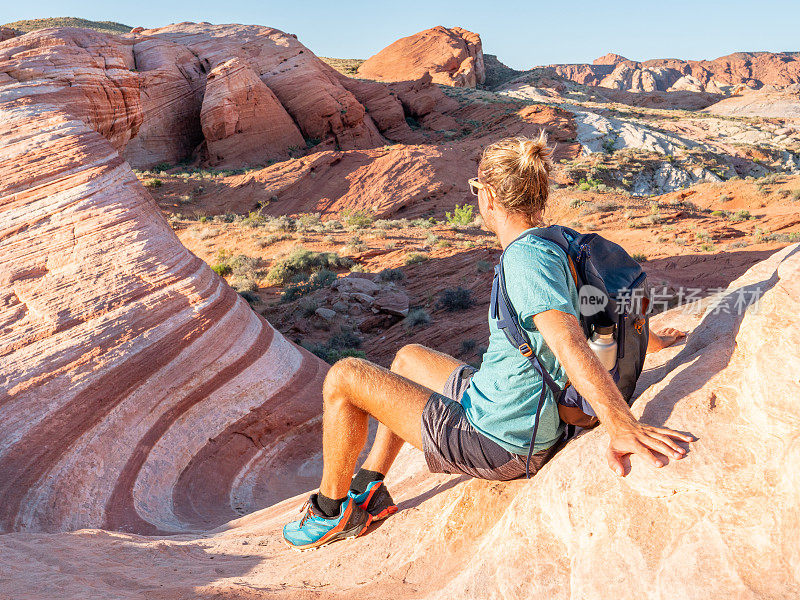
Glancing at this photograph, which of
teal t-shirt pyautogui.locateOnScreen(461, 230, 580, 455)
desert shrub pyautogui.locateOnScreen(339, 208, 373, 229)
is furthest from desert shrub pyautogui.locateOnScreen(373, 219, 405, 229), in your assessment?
teal t-shirt pyautogui.locateOnScreen(461, 230, 580, 455)

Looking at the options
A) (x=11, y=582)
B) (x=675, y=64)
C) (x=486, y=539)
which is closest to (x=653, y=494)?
(x=486, y=539)

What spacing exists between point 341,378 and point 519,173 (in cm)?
108

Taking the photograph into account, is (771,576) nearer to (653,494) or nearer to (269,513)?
(653,494)

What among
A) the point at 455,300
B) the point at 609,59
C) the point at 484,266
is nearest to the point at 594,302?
the point at 455,300

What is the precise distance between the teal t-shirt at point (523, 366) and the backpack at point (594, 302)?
0.11 ft

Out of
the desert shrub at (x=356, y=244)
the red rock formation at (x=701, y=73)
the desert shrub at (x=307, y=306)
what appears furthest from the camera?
the red rock formation at (x=701, y=73)

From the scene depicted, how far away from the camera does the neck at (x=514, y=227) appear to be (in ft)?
7.16

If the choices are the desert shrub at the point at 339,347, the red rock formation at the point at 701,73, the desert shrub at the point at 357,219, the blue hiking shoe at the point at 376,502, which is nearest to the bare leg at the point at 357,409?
the blue hiking shoe at the point at 376,502

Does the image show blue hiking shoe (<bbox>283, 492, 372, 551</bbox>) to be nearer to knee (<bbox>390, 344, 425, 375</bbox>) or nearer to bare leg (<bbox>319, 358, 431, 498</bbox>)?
bare leg (<bbox>319, 358, 431, 498</bbox>)

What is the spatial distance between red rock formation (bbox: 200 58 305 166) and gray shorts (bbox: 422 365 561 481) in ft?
80.6

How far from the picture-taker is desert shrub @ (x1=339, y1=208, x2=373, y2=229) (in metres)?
16.8

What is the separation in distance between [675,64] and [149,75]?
3831 inches

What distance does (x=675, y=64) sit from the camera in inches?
3816

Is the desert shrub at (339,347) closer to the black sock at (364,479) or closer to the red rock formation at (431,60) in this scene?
the black sock at (364,479)
